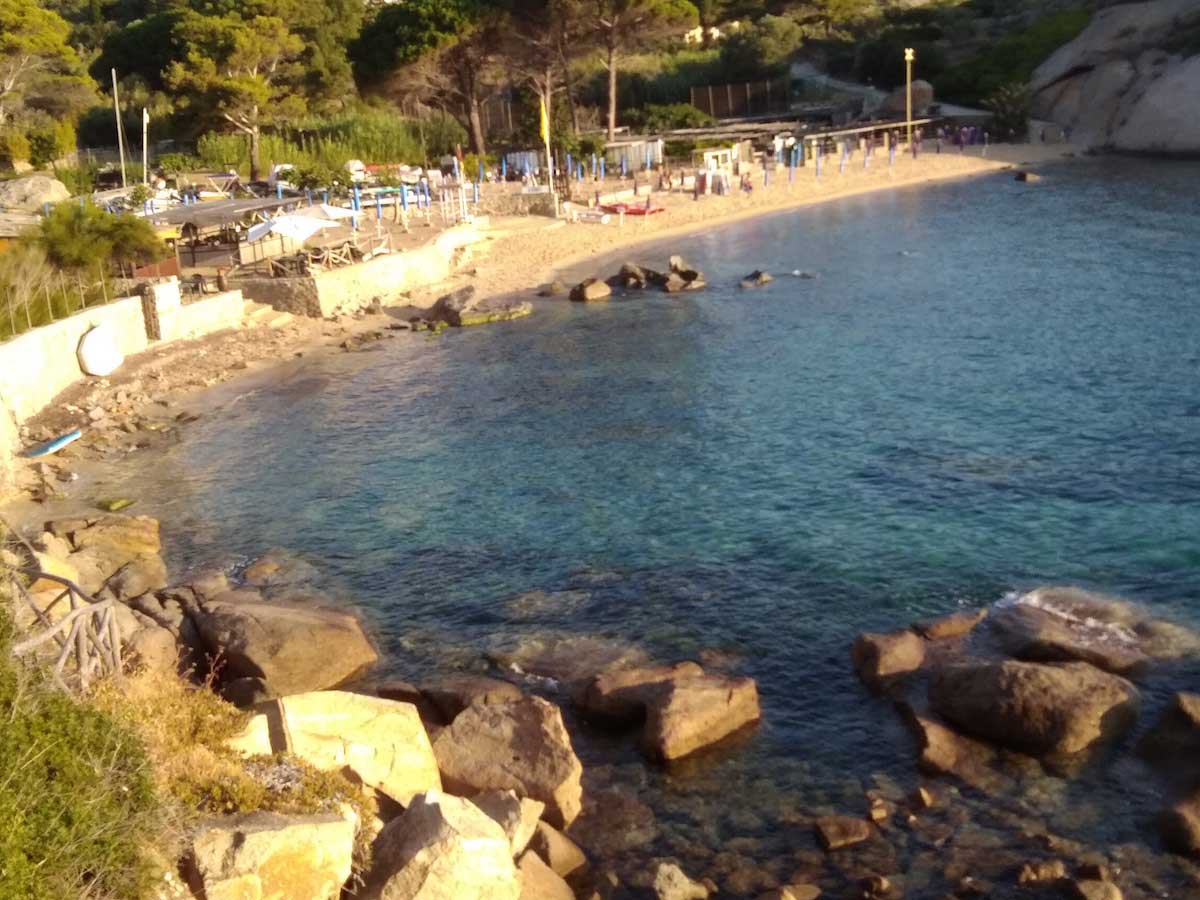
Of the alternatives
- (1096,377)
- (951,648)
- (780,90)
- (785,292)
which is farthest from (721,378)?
(780,90)

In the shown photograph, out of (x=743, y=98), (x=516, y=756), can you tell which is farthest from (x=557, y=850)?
(x=743, y=98)

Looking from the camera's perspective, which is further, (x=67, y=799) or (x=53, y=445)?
(x=53, y=445)

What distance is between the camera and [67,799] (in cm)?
678

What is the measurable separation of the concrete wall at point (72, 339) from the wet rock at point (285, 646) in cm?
728

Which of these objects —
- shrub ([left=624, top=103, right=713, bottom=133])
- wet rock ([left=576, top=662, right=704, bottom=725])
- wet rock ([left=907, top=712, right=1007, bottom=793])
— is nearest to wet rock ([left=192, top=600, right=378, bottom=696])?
wet rock ([left=576, top=662, right=704, bottom=725])

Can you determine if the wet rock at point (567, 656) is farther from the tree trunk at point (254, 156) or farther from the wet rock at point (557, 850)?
the tree trunk at point (254, 156)

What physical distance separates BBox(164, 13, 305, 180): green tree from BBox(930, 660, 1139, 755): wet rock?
40.0 metres

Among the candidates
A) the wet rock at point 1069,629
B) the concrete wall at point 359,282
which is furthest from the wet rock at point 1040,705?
the concrete wall at point 359,282

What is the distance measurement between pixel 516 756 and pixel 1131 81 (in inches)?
2448

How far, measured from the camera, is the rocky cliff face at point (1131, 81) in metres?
58.5

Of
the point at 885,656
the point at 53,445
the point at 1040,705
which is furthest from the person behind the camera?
the point at 53,445

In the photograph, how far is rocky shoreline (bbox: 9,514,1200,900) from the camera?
8.44 m

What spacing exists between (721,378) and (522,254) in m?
16.0

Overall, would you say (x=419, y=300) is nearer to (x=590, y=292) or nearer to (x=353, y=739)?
(x=590, y=292)
